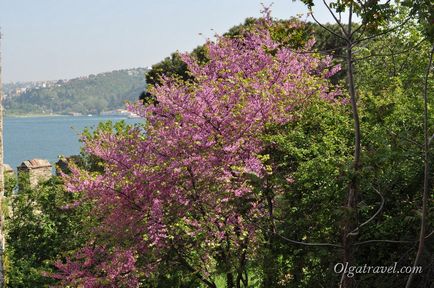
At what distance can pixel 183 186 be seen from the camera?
8.35 meters

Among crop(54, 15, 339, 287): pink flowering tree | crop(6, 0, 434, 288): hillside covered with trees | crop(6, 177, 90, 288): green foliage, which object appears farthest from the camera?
crop(6, 177, 90, 288): green foliage

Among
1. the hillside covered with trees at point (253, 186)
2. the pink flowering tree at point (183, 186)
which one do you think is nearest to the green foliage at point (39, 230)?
the hillside covered with trees at point (253, 186)

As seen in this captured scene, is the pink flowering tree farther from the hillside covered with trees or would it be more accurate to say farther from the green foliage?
the green foliage

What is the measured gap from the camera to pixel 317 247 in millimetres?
6082

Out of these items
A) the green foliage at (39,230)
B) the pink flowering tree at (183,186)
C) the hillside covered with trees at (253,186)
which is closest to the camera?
the hillside covered with trees at (253,186)

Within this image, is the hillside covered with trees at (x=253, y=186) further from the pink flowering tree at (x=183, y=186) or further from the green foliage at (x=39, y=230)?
the green foliage at (x=39, y=230)

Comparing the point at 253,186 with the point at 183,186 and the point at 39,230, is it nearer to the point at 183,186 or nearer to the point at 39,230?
the point at 183,186

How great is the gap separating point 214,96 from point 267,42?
3.04m

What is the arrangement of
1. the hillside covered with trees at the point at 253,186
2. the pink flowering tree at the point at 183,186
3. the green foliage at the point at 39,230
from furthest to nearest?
the green foliage at the point at 39,230
the pink flowering tree at the point at 183,186
the hillside covered with trees at the point at 253,186

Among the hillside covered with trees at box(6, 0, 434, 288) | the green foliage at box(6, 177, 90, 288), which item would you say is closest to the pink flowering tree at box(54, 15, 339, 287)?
the hillside covered with trees at box(6, 0, 434, 288)

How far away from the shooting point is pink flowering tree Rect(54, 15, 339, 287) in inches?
319

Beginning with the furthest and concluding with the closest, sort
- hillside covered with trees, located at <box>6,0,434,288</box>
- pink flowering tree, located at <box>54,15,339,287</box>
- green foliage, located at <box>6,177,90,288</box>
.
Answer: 1. green foliage, located at <box>6,177,90,288</box>
2. pink flowering tree, located at <box>54,15,339,287</box>
3. hillside covered with trees, located at <box>6,0,434,288</box>

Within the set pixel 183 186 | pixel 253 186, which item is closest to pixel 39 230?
pixel 183 186

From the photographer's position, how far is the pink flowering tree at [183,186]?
8109 millimetres
